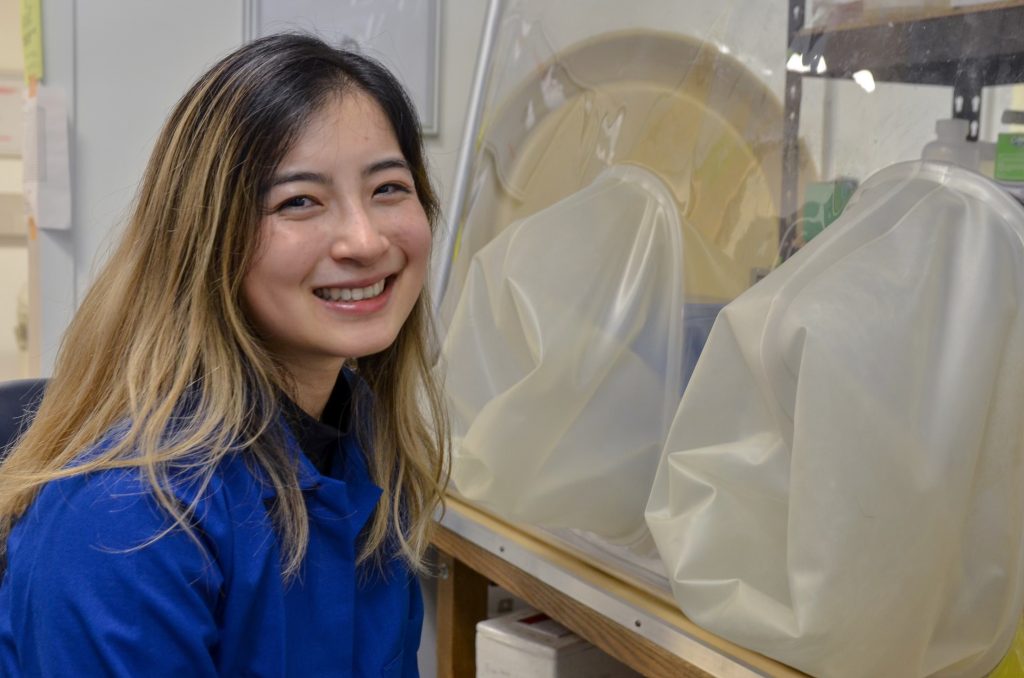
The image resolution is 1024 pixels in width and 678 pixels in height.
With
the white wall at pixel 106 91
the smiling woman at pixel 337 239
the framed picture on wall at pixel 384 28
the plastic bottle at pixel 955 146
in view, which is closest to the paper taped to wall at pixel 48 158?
the white wall at pixel 106 91

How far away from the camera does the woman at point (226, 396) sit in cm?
78

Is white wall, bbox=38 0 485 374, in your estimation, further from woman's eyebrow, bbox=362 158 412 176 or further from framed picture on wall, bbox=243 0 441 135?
woman's eyebrow, bbox=362 158 412 176

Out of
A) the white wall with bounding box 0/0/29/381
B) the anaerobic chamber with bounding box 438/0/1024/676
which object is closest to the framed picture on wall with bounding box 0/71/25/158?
the white wall with bounding box 0/0/29/381

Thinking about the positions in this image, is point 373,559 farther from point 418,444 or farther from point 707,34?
point 707,34

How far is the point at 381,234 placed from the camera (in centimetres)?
94

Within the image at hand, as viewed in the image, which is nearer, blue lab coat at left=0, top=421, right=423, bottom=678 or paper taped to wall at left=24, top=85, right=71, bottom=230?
blue lab coat at left=0, top=421, right=423, bottom=678

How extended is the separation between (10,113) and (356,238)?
8.59ft

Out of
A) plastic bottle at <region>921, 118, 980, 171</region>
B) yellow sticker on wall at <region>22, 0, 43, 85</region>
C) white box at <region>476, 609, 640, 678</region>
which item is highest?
yellow sticker on wall at <region>22, 0, 43, 85</region>

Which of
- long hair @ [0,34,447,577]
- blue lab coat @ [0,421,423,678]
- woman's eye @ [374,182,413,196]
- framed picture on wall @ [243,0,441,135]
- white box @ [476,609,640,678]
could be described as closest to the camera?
blue lab coat @ [0,421,423,678]

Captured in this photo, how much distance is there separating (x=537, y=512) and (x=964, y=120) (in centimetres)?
59

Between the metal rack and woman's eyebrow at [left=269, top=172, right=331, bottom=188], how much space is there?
1.58 feet

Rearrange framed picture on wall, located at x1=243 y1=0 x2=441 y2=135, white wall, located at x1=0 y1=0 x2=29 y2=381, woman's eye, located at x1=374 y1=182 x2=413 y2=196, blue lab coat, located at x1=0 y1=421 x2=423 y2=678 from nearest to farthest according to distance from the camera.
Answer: blue lab coat, located at x1=0 y1=421 x2=423 y2=678
woman's eye, located at x1=374 y1=182 x2=413 y2=196
framed picture on wall, located at x1=243 y1=0 x2=441 y2=135
white wall, located at x1=0 y1=0 x2=29 y2=381

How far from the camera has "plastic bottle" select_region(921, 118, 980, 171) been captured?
3.01 ft

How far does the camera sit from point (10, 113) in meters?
3.08
